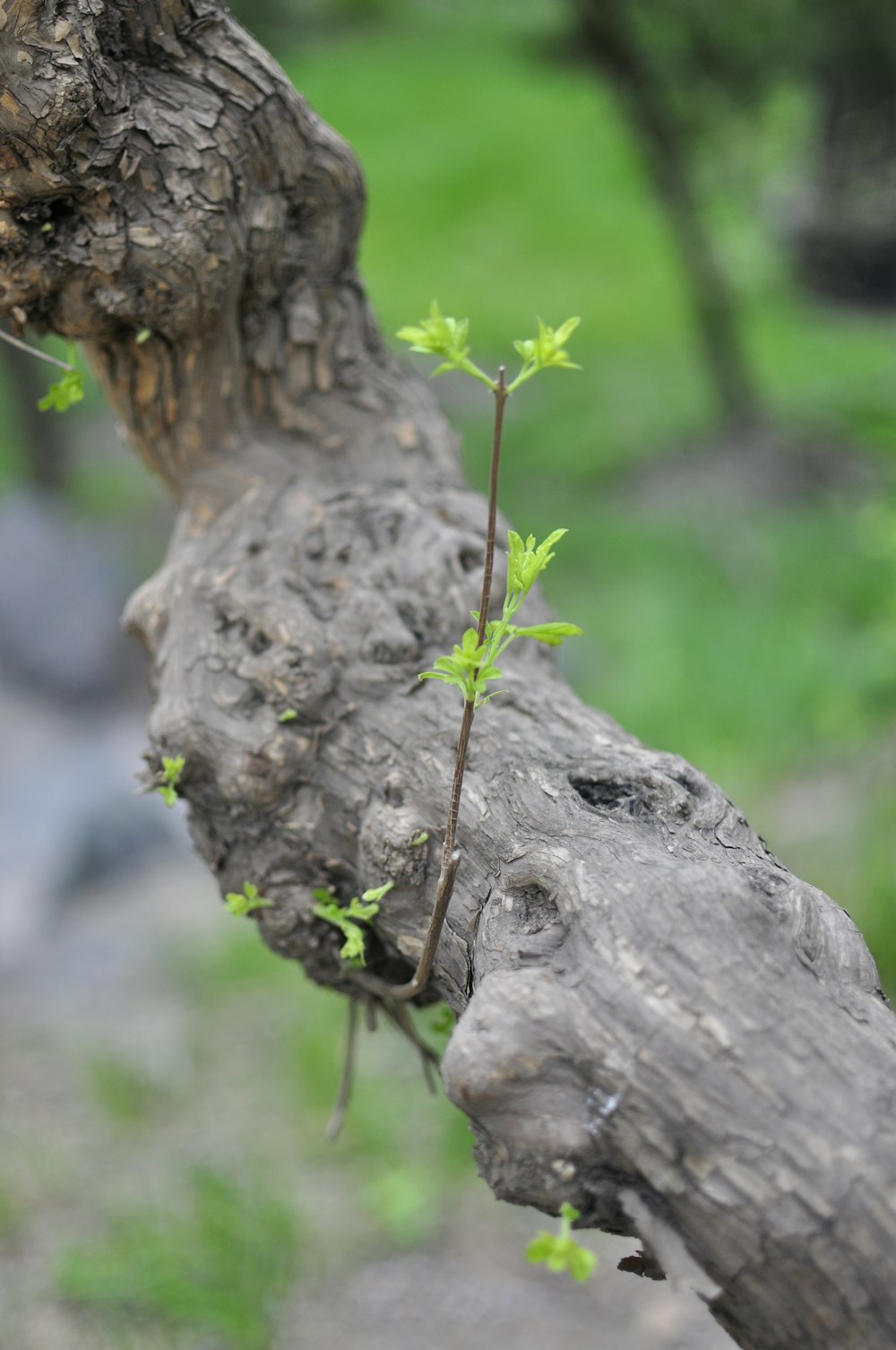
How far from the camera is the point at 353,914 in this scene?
124 centimetres

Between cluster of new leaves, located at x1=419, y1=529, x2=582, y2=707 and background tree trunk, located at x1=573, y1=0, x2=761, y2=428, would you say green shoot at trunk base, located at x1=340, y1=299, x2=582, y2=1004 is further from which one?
background tree trunk, located at x1=573, y1=0, x2=761, y2=428

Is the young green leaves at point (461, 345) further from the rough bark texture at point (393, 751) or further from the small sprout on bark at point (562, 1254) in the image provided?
the small sprout on bark at point (562, 1254)

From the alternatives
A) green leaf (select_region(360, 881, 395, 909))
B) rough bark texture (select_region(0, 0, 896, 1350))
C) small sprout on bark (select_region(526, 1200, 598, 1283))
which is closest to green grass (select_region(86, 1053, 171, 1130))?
rough bark texture (select_region(0, 0, 896, 1350))

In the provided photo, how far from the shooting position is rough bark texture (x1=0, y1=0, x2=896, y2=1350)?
897 mm

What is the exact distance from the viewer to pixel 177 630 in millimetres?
1440

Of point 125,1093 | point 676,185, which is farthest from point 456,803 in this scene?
point 676,185

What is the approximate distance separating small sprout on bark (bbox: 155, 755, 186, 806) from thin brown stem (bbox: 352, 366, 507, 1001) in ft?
1.04

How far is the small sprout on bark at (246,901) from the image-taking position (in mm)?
1324

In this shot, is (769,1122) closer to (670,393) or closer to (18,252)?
(18,252)

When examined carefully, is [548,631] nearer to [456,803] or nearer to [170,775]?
[456,803]

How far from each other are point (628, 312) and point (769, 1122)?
9049mm

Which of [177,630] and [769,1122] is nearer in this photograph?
[769,1122]

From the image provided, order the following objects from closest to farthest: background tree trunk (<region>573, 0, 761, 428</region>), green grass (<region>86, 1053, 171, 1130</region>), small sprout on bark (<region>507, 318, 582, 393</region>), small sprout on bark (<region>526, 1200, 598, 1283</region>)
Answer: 1. small sprout on bark (<region>526, 1200, 598, 1283</region>)
2. small sprout on bark (<region>507, 318, 582, 393</region>)
3. green grass (<region>86, 1053, 171, 1130</region>)
4. background tree trunk (<region>573, 0, 761, 428</region>)

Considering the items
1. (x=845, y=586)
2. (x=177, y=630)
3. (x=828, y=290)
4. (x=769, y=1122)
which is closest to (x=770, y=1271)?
(x=769, y=1122)
